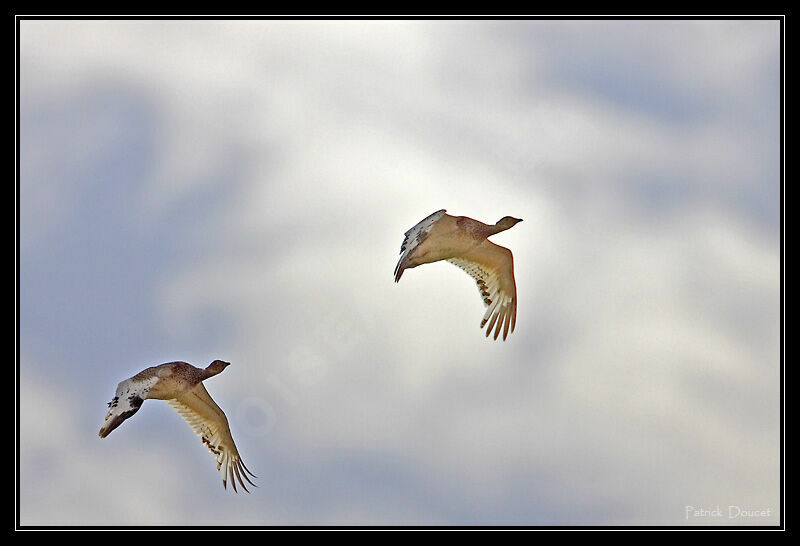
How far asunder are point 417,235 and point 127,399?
23.8ft

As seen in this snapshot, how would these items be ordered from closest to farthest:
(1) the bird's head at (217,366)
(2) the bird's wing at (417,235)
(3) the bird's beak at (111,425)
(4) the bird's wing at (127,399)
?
1. (3) the bird's beak at (111,425)
2. (4) the bird's wing at (127,399)
3. (2) the bird's wing at (417,235)
4. (1) the bird's head at (217,366)

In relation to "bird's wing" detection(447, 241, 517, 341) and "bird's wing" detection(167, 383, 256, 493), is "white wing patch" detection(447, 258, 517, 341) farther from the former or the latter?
"bird's wing" detection(167, 383, 256, 493)

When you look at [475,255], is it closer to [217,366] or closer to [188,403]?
[217,366]

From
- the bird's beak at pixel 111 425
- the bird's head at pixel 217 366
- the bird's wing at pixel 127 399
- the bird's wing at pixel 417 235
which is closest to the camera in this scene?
the bird's beak at pixel 111 425

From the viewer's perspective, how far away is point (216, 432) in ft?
98.8

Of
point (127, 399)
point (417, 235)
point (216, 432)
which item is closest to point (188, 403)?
point (216, 432)

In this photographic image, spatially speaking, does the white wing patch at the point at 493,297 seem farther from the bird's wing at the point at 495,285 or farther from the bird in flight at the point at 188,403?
the bird in flight at the point at 188,403

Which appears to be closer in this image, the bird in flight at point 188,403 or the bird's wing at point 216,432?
the bird in flight at point 188,403

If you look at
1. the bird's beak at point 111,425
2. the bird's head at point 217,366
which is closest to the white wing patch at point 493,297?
the bird's head at point 217,366

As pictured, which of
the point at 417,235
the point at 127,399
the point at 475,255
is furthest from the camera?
the point at 475,255

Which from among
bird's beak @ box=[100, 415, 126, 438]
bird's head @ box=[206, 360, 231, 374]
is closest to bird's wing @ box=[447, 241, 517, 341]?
bird's head @ box=[206, 360, 231, 374]

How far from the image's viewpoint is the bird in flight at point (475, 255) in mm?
26625

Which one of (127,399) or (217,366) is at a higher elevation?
(217,366)
